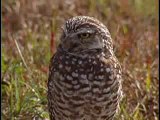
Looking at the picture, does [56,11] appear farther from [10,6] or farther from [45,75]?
[45,75]

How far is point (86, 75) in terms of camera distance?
12.2ft

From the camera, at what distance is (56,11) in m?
6.43

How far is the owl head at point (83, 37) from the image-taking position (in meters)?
3.63

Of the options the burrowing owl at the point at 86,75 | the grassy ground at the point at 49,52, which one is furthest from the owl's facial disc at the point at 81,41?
the grassy ground at the point at 49,52

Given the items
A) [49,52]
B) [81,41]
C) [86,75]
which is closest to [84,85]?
[86,75]

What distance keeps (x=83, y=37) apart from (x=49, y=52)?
1592mm

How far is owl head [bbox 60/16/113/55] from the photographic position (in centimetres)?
363

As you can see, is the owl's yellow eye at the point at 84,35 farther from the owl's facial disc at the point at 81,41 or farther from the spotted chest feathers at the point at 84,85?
the spotted chest feathers at the point at 84,85

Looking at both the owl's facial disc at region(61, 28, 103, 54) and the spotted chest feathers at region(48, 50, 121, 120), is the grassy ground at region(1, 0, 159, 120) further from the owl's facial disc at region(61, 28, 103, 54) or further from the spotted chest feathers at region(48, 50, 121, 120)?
the owl's facial disc at region(61, 28, 103, 54)

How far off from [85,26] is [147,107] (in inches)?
54.5

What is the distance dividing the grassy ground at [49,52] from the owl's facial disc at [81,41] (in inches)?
31.0

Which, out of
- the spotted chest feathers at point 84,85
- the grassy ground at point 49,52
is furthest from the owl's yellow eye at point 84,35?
the grassy ground at point 49,52

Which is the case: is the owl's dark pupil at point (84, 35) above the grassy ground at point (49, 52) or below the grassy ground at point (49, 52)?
above

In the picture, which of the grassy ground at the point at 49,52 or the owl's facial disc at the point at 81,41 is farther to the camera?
the grassy ground at the point at 49,52
